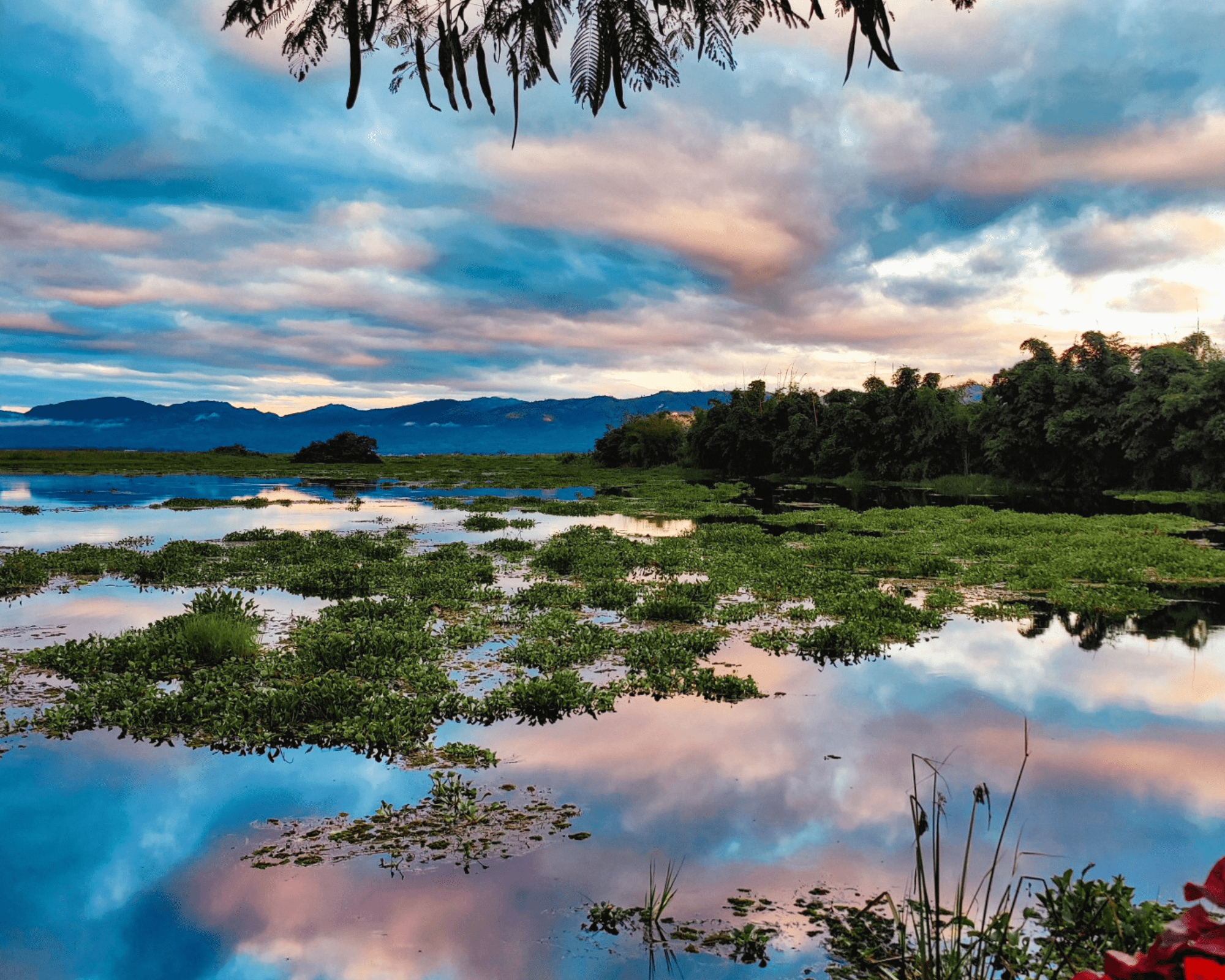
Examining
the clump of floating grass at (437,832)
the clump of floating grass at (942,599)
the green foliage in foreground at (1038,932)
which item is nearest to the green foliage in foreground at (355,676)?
the clump of floating grass at (437,832)

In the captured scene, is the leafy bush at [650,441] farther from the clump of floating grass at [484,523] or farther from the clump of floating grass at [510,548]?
the clump of floating grass at [510,548]

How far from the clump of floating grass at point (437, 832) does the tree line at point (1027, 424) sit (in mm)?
52283

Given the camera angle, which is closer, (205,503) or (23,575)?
(23,575)

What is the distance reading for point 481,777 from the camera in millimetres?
7707

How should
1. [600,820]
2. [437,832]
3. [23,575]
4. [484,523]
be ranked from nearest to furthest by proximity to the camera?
1. [437,832]
2. [600,820]
3. [23,575]
4. [484,523]

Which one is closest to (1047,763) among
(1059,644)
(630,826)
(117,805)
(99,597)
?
(630,826)

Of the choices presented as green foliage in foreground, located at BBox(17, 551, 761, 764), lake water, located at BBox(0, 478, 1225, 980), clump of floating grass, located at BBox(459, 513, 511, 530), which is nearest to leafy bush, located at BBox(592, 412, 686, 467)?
clump of floating grass, located at BBox(459, 513, 511, 530)

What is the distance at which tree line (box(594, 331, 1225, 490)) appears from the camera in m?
48.2

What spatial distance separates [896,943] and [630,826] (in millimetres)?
2475

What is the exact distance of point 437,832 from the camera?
656cm

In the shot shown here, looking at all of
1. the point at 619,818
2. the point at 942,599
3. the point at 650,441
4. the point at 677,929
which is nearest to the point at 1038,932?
the point at 677,929

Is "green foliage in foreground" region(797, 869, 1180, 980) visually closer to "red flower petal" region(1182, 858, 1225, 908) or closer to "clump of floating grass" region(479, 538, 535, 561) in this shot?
"red flower petal" region(1182, 858, 1225, 908)

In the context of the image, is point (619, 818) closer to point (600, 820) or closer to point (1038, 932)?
point (600, 820)

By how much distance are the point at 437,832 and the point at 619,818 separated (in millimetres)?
1661
